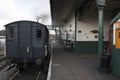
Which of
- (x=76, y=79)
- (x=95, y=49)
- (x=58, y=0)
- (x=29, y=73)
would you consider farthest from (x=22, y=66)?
(x=95, y=49)

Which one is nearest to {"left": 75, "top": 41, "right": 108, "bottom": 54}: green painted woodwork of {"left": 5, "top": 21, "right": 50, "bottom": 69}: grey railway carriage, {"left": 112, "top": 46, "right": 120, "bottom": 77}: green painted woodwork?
{"left": 5, "top": 21, "right": 50, "bottom": 69}: grey railway carriage

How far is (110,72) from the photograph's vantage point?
10.3 metres

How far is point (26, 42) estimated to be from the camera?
12.9 metres

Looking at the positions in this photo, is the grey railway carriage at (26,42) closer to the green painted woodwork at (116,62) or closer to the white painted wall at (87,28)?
the green painted woodwork at (116,62)

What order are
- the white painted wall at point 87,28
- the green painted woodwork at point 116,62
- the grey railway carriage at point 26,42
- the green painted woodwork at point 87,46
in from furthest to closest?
the white painted wall at point 87,28 → the green painted woodwork at point 87,46 → the grey railway carriage at point 26,42 → the green painted woodwork at point 116,62

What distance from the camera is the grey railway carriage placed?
41.6 feet

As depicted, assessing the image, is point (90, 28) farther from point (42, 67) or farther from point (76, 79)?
point (76, 79)

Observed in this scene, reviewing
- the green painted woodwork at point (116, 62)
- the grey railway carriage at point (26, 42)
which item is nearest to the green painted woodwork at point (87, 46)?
the grey railway carriage at point (26, 42)

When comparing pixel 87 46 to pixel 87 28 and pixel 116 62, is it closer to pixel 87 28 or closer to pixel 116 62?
pixel 87 28

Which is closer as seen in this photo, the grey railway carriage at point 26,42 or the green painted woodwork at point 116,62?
the green painted woodwork at point 116,62

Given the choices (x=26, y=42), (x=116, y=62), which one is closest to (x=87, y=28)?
(x=26, y=42)

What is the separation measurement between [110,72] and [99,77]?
1.33 metres

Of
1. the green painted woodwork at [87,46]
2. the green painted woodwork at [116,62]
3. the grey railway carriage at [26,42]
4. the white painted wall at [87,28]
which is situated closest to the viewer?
the green painted woodwork at [116,62]

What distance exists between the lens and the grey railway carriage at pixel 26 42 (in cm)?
1269
